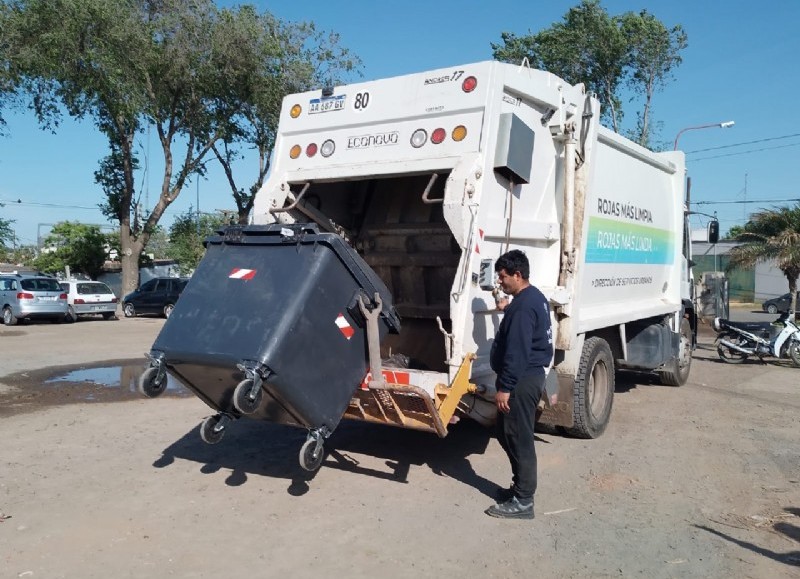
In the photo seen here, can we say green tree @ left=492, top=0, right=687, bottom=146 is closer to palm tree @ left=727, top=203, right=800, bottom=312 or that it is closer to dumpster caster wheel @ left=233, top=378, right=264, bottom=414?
palm tree @ left=727, top=203, right=800, bottom=312

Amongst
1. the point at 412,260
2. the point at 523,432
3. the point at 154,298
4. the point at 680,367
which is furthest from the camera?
the point at 154,298

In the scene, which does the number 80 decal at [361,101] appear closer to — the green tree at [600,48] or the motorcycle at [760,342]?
the motorcycle at [760,342]

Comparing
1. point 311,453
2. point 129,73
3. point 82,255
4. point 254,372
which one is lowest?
point 311,453

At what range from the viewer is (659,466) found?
618cm

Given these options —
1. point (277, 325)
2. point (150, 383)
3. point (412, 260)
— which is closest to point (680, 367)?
point (412, 260)

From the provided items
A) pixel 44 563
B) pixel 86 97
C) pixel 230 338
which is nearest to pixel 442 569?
pixel 230 338

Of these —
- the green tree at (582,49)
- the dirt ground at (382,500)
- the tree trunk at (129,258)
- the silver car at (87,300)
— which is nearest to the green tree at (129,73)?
the tree trunk at (129,258)

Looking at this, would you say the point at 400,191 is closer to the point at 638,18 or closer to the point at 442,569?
the point at 442,569

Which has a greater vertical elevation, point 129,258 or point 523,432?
point 129,258

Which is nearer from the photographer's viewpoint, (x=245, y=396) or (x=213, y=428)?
(x=245, y=396)

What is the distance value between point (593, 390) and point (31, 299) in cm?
1899

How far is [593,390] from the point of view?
7.00m

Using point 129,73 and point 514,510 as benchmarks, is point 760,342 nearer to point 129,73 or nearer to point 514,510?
point 514,510

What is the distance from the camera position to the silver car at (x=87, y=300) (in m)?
22.4
